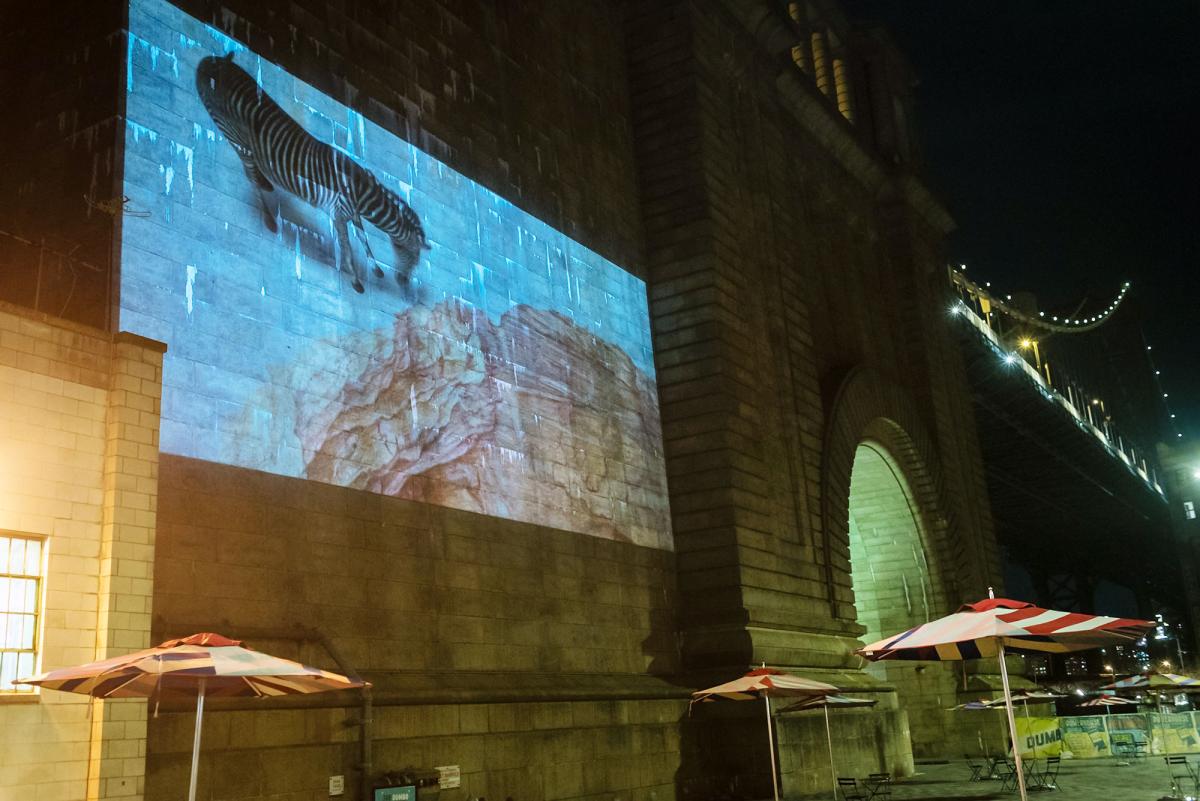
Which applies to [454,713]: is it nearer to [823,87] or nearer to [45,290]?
[45,290]

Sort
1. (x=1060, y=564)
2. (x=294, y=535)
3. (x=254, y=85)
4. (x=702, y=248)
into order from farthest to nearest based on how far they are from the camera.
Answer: (x=1060, y=564)
(x=702, y=248)
(x=254, y=85)
(x=294, y=535)

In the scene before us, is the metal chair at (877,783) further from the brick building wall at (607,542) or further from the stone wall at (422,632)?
the stone wall at (422,632)

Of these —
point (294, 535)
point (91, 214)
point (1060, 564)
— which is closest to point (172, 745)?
point (294, 535)

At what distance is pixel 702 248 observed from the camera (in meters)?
Answer: 24.3

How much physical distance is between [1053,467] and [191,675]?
7518cm

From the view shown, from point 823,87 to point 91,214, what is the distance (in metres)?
28.3

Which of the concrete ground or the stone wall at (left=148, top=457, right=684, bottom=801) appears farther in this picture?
the concrete ground

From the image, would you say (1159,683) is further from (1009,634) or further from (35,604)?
(35,604)

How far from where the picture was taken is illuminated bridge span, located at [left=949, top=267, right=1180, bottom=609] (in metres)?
59.1

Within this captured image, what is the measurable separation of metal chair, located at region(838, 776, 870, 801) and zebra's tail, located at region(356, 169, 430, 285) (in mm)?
11086

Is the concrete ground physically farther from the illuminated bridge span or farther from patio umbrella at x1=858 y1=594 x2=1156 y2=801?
the illuminated bridge span

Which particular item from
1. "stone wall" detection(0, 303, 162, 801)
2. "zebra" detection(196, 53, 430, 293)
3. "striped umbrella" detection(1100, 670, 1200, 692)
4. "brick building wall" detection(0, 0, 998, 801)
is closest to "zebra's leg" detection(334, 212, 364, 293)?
"zebra" detection(196, 53, 430, 293)

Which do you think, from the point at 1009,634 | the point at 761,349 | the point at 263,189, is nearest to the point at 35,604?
the point at 263,189

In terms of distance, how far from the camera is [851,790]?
2167 cm
